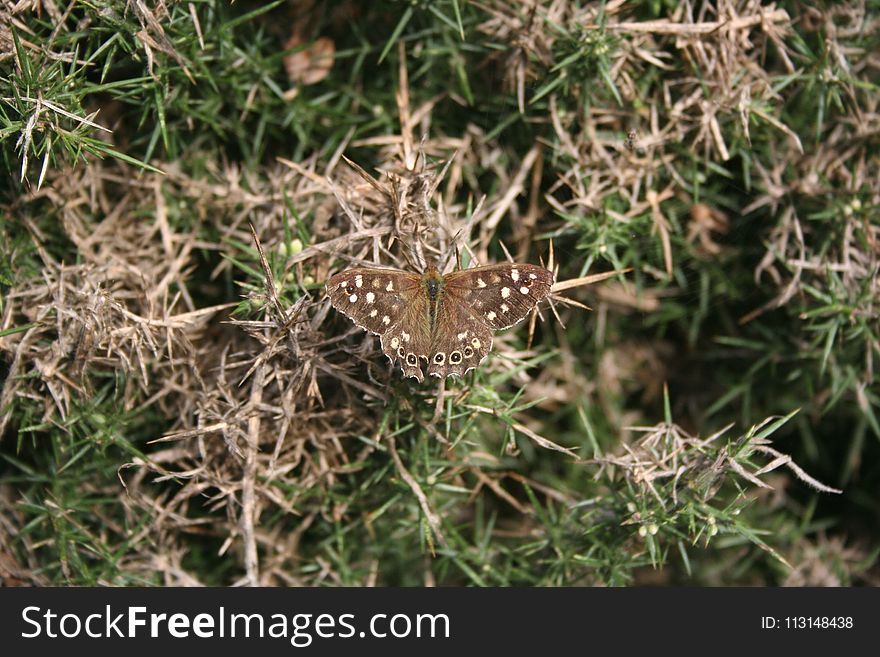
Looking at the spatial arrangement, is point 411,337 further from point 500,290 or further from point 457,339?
point 500,290

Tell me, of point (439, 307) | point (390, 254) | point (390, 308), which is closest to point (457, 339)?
point (439, 307)

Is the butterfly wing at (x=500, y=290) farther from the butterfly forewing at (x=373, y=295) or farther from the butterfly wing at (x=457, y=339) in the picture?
the butterfly forewing at (x=373, y=295)

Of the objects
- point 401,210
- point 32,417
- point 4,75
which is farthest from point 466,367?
point 4,75

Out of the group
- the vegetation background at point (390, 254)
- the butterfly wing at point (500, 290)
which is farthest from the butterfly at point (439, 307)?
the vegetation background at point (390, 254)

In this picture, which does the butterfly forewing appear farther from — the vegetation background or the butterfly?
the vegetation background

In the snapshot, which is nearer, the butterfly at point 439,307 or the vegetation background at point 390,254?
the butterfly at point 439,307

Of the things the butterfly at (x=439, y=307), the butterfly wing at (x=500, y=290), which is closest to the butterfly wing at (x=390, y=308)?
the butterfly at (x=439, y=307)

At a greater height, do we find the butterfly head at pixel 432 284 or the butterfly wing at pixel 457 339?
the butterfly head at pixel 432 284

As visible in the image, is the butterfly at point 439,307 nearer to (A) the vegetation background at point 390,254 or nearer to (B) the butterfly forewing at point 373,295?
(B) the butterfly forewing at point 373,295
